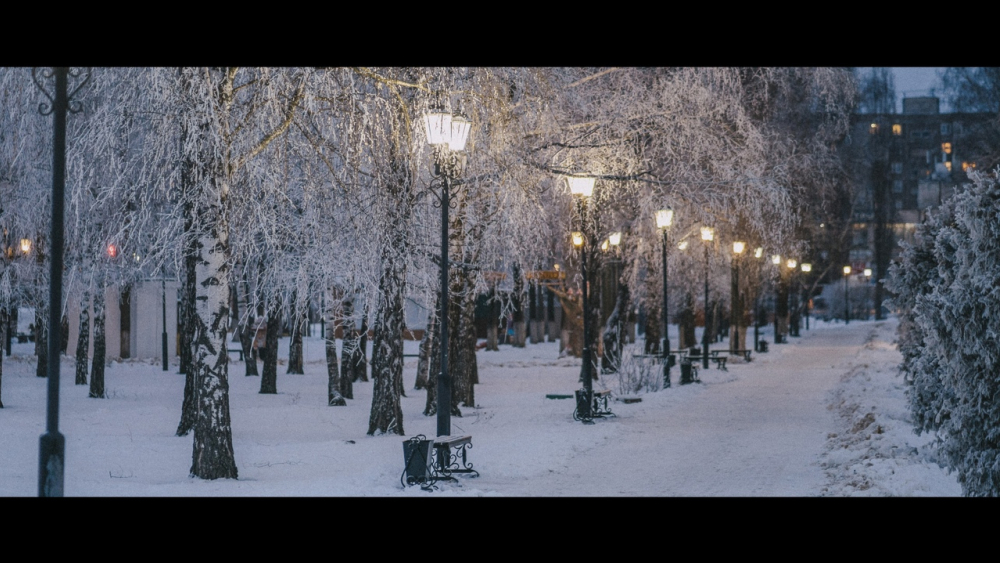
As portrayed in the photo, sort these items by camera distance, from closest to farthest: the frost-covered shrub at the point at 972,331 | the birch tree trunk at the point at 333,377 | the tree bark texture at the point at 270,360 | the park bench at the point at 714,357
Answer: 1. the frost-covered shrub at the point at 972,331
2. the birch tree trunk at the point at 333,377
3. the tree bark texture at the point at 270,360
4. the park bench at the point at 714,357

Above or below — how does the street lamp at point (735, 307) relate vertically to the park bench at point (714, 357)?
above

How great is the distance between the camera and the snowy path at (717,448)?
11.2m

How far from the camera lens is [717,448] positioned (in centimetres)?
1429

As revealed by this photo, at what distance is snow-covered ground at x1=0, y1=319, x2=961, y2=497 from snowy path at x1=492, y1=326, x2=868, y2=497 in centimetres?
3

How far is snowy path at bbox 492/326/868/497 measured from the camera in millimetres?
11219

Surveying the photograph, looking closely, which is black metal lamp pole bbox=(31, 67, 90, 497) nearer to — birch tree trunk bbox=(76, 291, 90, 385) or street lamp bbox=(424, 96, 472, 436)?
street lamp bbox=(424, 96, 472, 436)

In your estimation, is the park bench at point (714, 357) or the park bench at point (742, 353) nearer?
the park bench at point (714, 357)

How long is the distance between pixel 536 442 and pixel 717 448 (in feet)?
8.41

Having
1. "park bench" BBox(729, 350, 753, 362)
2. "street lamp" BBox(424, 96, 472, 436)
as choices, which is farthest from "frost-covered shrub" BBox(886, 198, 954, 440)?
"park bench" BBox(729, 350, 753, 362)

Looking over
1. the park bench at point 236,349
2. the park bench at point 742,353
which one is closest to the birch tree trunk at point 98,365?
the park bench at point 236,349

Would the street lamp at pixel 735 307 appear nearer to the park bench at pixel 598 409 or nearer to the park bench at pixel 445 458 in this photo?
the park bench at pixel 598 409

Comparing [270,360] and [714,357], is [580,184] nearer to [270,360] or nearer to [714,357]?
[270,360]

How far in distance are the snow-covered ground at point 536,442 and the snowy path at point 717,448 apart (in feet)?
Result: 0.11
